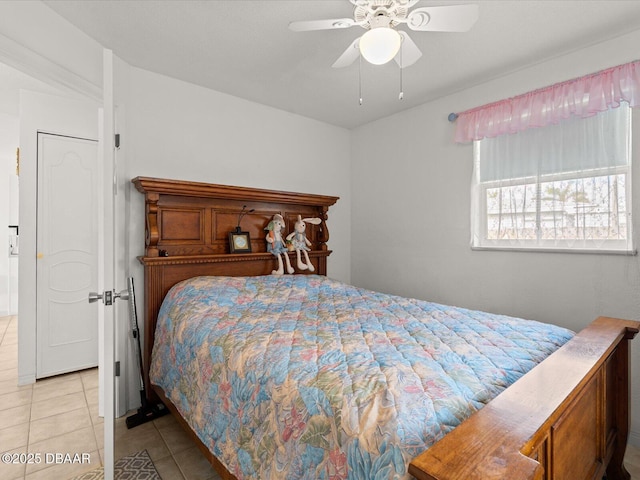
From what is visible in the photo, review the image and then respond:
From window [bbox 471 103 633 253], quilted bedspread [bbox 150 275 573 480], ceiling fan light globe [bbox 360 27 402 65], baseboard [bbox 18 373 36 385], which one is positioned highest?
ceiling fan light globe [bbox 360 27 402 65]

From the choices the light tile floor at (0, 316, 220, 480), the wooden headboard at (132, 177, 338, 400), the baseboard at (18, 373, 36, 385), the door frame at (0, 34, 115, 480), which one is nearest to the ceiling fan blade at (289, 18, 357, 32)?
the door frame at (0, 34, 115, 480)

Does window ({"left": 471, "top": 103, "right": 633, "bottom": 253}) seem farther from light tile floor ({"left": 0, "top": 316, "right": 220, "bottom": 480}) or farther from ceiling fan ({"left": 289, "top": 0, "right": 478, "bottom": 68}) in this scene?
light tile floor ({"left": 0, "top": 316, "right": 220, "bottom": 480})

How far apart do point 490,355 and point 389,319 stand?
600mm

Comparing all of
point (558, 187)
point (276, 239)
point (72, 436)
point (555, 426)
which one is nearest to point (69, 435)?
point (72, 436)

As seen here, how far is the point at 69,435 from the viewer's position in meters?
2.06

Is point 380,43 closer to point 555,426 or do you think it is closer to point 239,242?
point 555,426

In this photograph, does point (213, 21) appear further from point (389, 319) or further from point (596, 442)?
point (596, 442)

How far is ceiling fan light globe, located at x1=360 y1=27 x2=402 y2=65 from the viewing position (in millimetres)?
1373

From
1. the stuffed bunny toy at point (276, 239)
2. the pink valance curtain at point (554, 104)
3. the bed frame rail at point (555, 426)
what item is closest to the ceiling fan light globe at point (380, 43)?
the bed frame rail at point (555, 426)

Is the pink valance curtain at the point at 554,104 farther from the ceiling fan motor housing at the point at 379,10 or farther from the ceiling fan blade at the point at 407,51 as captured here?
the ceiling fan motor housing at the point at 379,10

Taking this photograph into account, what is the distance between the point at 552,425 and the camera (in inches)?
33.4

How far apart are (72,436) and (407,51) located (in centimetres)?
298

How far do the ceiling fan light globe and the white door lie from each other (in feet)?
9.38

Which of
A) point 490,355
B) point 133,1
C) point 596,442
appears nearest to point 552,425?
point 490,355
